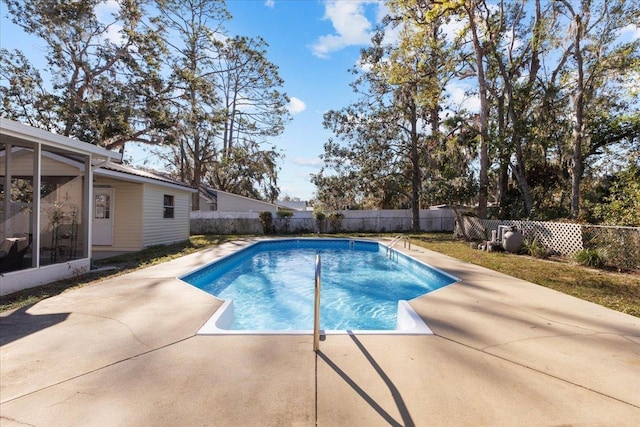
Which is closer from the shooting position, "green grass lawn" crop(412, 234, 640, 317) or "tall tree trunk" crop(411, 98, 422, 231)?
"green grass lawn" crop(412, 234, 640, 317)

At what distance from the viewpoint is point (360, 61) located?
20.1m

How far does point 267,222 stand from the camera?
17.7 metres

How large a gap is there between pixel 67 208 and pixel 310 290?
6.35 metres

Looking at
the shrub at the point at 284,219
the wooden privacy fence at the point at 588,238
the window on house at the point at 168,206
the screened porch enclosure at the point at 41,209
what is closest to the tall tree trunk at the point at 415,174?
the wooden privacy fence at the point at 588,238

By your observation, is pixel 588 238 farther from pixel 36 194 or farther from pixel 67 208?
pixel 67 208

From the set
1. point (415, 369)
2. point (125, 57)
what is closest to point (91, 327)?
point (415, 369)

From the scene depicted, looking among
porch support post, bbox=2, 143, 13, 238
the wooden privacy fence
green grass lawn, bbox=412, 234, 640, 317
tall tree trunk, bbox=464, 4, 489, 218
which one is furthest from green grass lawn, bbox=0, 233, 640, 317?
tall tree trunk, bbox=464, 4, 489, 218

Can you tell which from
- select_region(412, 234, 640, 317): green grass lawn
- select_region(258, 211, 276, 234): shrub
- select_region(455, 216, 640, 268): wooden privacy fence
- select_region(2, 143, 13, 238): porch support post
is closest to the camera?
select_region(412, 234, 640, 317): green grass lawn

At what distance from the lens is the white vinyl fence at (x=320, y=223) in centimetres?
1822

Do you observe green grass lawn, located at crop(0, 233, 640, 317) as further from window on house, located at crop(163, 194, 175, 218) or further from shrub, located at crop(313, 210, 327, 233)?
shrub, located at crop(313, 210, 327, 233)

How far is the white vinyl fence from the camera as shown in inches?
717

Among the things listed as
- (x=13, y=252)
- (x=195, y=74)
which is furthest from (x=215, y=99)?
(x=13, y=252)

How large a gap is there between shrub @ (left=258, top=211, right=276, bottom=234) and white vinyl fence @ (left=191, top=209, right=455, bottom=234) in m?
0.36

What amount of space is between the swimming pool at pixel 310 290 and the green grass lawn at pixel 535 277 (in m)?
1.66
